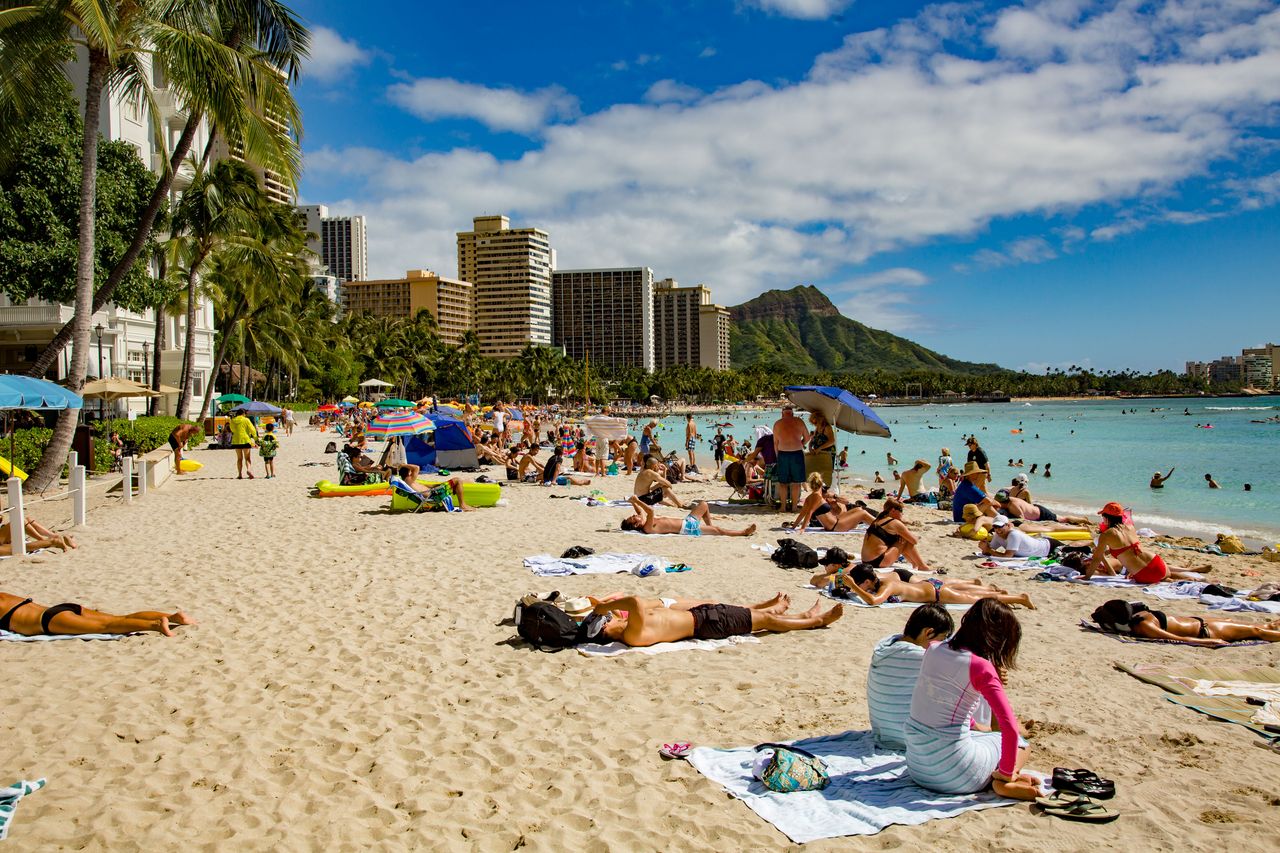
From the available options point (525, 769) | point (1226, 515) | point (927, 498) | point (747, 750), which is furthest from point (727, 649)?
point (1226, 515)

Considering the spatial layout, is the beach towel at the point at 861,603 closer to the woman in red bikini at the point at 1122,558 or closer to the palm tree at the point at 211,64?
the woman in red bikini at the point at 1122,558

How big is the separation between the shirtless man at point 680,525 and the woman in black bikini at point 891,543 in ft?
7.15

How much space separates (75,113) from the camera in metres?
20.5

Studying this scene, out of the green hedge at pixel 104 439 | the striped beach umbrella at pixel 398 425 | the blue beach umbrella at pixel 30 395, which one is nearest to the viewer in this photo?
the blue beach umbrella at pixel 30 395

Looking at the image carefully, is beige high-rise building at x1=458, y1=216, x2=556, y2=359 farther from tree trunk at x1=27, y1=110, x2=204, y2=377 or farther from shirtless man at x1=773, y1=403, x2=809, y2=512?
shirtless man at x1=773, y1=403, x2=809, y2=512

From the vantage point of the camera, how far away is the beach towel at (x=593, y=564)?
25.6ft

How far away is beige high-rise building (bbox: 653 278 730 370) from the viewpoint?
18012 centimetres

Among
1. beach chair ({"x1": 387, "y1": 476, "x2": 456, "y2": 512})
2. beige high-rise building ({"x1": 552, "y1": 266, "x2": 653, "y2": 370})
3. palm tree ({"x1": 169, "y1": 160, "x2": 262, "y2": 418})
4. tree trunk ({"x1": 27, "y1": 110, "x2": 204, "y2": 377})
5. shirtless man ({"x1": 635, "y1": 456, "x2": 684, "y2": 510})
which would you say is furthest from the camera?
beige high-rise building ({"x1": 552, "y1": 266, "x2": 653, "y2": 370})

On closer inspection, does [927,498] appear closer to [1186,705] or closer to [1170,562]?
[1170,562]

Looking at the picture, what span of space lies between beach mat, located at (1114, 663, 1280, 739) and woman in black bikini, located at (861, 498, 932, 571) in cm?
281

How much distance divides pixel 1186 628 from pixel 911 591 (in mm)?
2010

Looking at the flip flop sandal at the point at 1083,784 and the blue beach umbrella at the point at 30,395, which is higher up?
the blue beach umbrella at the point at 30,395

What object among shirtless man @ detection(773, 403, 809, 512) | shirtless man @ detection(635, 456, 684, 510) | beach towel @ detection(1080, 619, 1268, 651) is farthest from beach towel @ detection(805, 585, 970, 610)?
shirtless man @ detection(773, 403, 809, 512)

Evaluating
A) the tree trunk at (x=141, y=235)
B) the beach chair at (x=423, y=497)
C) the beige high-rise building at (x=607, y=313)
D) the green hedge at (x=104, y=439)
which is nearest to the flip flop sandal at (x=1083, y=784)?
the beach chair at (x=423, y=497)
